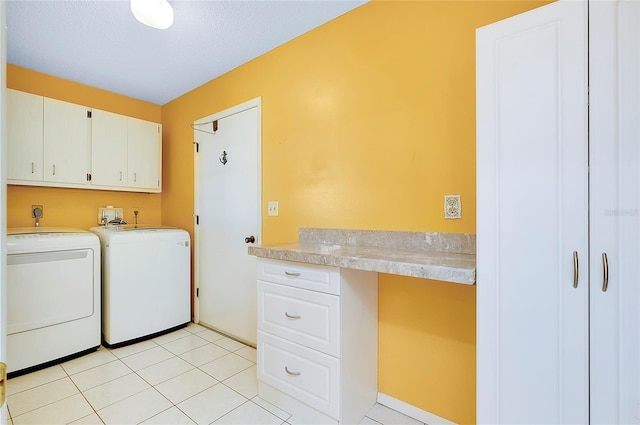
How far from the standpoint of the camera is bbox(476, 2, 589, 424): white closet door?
0.91 m

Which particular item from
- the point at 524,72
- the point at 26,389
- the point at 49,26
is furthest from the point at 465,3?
the point at 26,389

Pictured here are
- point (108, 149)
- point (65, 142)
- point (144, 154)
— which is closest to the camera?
point (65, 142)

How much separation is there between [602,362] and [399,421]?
111cm

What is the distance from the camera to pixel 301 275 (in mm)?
1563

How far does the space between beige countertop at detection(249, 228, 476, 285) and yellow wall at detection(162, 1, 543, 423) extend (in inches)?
2.6

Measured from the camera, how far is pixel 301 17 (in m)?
1.96

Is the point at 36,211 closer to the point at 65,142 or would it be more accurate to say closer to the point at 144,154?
the point at 65,142

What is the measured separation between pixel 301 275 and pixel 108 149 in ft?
8.39

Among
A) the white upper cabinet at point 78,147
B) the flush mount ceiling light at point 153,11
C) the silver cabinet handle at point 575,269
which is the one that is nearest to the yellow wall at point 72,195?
the white upper cabinet at point 78,147

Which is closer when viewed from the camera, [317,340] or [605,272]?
[605,272]

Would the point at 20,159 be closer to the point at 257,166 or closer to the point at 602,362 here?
the point at 257,166

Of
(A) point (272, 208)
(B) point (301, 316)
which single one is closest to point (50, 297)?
(A) point (272, 208)

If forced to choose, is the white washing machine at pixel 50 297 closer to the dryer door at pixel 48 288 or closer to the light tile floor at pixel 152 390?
the dryer door at pixel 48 288

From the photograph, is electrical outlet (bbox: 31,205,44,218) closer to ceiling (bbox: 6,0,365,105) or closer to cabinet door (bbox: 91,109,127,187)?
cabinet door (bbox: 91,109,127,187)
